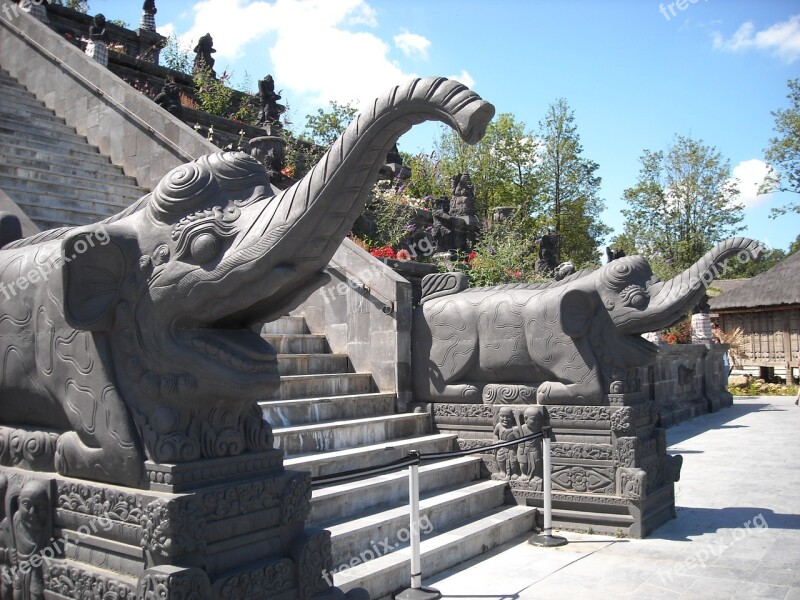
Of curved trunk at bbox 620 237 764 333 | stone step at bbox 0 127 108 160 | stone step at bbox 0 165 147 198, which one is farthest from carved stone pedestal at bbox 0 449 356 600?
stone step at bbox 0 127 108 160

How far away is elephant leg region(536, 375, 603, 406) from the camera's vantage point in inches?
256

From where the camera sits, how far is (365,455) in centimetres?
591

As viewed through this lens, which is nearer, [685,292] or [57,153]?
[685,292]

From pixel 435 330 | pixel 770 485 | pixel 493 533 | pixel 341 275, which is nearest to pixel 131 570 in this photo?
pixel 493 533

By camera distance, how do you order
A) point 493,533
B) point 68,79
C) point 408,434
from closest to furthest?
1. point 493,533
2. point 408,434
3. point 68,79

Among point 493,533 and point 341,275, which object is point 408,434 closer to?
point 493,533

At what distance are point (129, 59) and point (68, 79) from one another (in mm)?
6230

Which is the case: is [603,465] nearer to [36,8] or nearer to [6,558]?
[6,558]

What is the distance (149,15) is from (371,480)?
2535 centimetres

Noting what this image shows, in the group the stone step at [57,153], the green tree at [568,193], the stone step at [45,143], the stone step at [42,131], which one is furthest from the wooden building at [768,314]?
the stone step at [42,131]

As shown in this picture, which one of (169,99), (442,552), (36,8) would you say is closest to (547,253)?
(169,99)

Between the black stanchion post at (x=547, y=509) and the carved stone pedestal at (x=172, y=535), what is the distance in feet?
11.3

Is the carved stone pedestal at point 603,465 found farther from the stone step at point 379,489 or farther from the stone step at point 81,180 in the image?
the stone step at point 81,180

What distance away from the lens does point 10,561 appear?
316 cm
